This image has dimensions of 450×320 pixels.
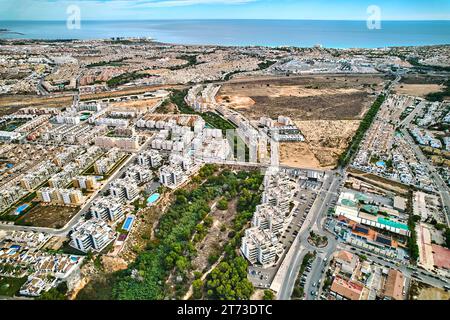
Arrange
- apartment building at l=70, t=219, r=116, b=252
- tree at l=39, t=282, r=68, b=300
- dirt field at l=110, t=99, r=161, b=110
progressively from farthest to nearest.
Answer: dirt field at l=110, t=99, r=161, b=110 → apartment building at l=70, t=219, r=116, b=252 → tree at l=39, t=282, r=68, b=300

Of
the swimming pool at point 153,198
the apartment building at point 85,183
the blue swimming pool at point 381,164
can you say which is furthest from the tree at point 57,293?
the blue swimming pool at point 381,164

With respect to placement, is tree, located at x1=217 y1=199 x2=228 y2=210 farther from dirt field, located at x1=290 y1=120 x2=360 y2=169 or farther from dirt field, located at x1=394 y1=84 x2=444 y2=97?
dirt field, located at x1=394 y1=84 x2=444 y2=97

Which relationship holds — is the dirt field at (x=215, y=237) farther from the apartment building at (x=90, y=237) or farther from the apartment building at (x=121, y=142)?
the apartment building at (x=121, y=142)

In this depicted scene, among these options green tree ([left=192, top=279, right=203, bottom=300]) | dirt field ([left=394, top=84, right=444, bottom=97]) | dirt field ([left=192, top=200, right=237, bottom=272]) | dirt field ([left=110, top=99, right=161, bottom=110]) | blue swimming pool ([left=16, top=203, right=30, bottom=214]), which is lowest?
A: green tree ([left=192, top=279, right=203, bottom=300])

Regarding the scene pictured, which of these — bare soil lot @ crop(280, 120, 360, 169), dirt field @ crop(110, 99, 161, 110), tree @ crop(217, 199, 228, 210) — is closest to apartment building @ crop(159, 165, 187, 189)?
tree @ crop(217, 199, 228, 210)

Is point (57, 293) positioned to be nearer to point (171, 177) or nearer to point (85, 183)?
point (85, 183)

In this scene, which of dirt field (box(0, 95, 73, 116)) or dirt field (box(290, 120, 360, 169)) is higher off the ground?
dirt field (box(0, 95, 73, 116))
